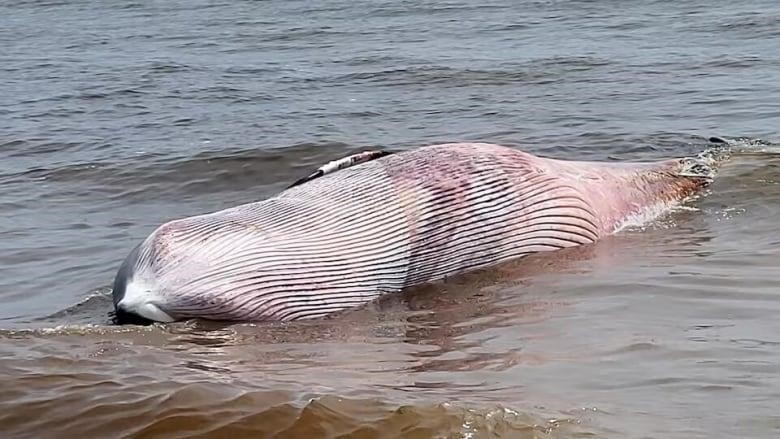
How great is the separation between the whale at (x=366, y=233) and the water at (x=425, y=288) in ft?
0.40

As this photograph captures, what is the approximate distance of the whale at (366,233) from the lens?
5398mm

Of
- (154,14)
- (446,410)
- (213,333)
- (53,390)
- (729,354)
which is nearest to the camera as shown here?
(446,410)

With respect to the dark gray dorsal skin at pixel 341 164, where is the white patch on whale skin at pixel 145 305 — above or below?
below

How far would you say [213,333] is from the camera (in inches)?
207

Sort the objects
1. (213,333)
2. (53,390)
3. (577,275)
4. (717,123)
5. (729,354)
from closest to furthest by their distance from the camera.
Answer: (53,390)
(729,354)
(213,333)
(577,275)
(717,123)

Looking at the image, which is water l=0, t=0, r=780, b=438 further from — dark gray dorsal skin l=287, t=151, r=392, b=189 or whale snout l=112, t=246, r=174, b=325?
dark gray dorsal skin l=287, t=151, r=392, b=189

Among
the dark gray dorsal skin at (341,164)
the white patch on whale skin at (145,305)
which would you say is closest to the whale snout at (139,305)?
the white patch on whale skin at (145,305)

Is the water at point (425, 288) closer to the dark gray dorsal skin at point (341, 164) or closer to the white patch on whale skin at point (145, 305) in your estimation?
the white patch on whale skin at point (145, 305)

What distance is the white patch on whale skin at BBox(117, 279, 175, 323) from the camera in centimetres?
531

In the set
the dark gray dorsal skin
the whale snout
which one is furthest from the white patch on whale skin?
the dark gray dorsal skin

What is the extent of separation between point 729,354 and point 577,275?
172 centimetres

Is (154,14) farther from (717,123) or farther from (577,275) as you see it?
(577,275)

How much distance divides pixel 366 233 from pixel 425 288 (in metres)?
0.45

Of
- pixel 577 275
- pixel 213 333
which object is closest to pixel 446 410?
pixel 213 333
